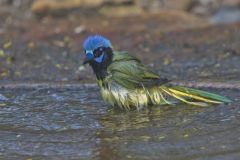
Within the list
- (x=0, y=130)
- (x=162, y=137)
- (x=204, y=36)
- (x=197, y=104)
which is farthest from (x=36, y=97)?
(x=204, y=36)

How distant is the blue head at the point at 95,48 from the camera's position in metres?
6.05

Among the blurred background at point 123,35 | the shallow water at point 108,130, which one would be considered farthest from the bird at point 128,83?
the blurred background at point 123,35

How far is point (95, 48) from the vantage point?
19.9 feet

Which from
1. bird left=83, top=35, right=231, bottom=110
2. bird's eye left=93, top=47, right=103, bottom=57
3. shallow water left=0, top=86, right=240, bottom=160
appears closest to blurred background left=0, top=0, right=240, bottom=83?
bird left=83, top=35, right=231, bottom=110

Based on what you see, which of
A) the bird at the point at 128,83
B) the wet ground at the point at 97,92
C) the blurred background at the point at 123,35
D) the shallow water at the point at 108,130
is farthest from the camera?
the blurred background at the point at 123,35

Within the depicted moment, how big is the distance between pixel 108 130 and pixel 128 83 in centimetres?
83

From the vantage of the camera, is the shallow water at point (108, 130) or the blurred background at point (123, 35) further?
the blurred background at point (123, 35)

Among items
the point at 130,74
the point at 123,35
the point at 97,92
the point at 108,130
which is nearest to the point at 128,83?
the point at 130,74

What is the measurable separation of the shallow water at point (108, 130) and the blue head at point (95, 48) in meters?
0.43

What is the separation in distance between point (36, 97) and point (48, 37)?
292 centimetres

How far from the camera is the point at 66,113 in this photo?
5965 millimetres

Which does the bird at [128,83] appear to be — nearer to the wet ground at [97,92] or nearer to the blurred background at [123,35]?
the wet ground at [97,92]

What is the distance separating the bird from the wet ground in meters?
0.13

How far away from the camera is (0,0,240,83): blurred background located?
7812mm
